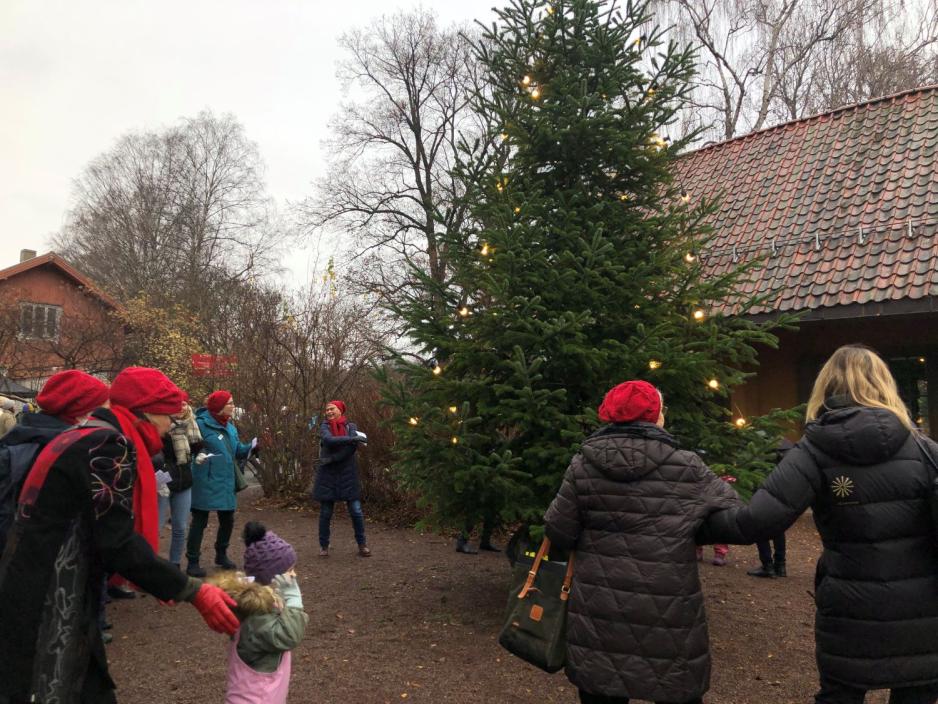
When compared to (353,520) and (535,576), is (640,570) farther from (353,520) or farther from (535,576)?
(353,520)

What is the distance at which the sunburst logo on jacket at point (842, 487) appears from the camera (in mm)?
2674

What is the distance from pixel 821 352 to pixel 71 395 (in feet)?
35.7

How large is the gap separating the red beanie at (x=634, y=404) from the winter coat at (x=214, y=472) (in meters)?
5.30

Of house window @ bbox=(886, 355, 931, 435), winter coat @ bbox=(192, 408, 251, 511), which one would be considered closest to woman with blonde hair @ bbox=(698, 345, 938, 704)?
winter coat @ bbox=(192, 408, 251, 511)

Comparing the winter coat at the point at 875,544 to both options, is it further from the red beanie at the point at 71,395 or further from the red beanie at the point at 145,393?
the red beanie at the point at 71,395

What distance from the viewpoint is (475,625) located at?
583cm

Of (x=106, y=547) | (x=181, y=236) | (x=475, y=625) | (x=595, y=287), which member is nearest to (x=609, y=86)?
(x=595, y=287)

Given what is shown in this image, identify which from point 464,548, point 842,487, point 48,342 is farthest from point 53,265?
point 842,487

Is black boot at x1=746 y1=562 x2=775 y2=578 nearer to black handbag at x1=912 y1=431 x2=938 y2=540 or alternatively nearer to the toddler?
black handbag at x1=912 y1=431 x2=938 y2=540

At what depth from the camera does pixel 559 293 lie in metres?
5.42

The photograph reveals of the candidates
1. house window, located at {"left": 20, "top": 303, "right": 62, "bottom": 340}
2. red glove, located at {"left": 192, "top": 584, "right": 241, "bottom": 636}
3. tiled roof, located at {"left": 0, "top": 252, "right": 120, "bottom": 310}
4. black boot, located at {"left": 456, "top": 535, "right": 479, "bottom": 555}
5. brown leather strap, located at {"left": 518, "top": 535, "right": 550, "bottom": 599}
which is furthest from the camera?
tiled roof, located at {"left": 0, "top": 252, "right": 120, "bottom": 310}

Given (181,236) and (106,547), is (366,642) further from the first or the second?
(181,236)

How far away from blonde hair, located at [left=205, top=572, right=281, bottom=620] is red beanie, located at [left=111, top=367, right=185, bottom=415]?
2.40 ft

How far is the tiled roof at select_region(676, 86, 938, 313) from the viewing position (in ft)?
32.6
